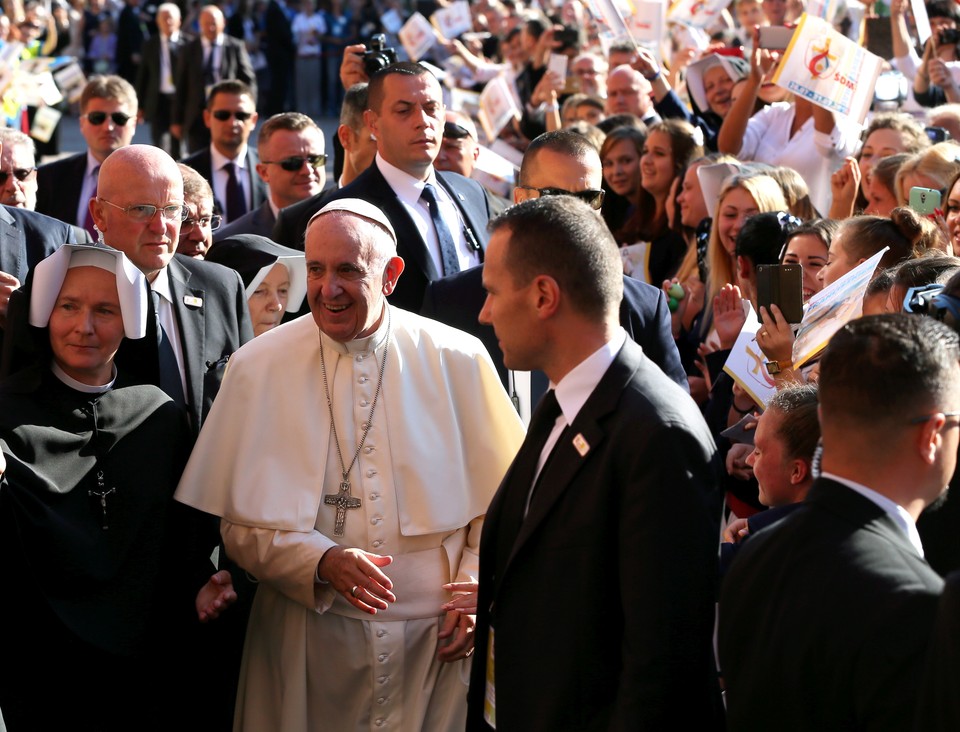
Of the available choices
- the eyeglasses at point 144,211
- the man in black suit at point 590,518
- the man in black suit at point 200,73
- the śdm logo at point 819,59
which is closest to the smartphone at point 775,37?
the śdm logo at point 819,59

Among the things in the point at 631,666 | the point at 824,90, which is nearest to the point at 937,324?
the point at 631,666

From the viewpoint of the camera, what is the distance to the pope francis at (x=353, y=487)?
4008 millimetres

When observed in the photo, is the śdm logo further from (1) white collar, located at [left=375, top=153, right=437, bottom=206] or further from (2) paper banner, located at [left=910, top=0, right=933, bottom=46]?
(1) white collar, located at [left=375, top=153, right=437, bottom=206]

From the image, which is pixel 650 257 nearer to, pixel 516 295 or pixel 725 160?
pixel 725 160

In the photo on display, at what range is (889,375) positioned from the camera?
2.43 metres

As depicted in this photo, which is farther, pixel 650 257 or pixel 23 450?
Answer: pixel 650 257

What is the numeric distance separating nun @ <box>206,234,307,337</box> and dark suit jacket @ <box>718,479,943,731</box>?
3.16m

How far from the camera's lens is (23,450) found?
3.90 m

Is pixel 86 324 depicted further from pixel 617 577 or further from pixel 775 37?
pixel 775 37

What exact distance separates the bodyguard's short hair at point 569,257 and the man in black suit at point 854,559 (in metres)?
0.63

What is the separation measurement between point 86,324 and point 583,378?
1.75 metres

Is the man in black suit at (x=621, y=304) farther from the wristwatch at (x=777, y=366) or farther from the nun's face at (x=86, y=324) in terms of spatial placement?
the nun's face at (x=86, y=324)

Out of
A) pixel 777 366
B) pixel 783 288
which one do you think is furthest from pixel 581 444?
pixel 783 288

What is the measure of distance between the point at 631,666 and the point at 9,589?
2.03 metres
